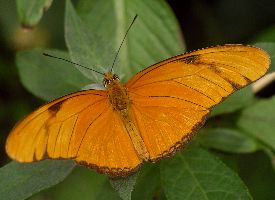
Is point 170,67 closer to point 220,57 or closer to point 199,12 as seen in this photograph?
point 220,57

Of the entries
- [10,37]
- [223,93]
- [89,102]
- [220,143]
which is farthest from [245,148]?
[10,37]

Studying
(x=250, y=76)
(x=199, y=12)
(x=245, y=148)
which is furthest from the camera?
(x=199, y=12)

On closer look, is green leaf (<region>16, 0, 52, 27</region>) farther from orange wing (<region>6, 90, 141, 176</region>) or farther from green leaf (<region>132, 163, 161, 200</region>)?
green leaf (<region>132, 163, 161, 200</region>)

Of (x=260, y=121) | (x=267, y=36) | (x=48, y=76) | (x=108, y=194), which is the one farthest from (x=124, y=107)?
(x=267, y=36)

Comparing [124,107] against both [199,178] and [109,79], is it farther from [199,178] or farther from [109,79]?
[199,178]

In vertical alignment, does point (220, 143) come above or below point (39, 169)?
above
